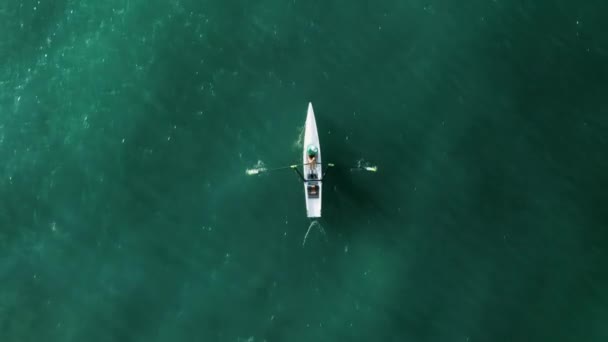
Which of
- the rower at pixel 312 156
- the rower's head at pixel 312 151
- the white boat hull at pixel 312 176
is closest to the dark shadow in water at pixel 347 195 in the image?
the white boat hull at pixel 312 176

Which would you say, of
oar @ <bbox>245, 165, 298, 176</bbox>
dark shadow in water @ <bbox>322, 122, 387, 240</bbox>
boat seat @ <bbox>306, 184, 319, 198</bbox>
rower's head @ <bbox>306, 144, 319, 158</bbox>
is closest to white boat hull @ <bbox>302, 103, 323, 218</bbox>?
boat seat @ <bbox>306, 184, 319, 198</bbox>

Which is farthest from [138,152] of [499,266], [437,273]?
[499,266]

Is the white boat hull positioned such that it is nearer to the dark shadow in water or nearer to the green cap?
the green cap

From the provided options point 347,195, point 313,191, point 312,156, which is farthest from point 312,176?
point 347,195

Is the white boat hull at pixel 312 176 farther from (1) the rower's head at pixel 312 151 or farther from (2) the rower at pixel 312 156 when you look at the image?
(1) the rower's head at pixel 312 151

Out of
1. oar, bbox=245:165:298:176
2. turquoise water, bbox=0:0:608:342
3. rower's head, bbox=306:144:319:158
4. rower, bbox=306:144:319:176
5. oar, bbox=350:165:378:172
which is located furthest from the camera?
oar, bbox=245:165:298:176

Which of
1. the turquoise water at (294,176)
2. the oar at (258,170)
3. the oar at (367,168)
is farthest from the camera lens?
the oar at (258,170)
